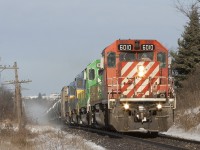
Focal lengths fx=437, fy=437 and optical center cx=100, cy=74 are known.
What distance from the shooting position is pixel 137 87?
1684 centimetres

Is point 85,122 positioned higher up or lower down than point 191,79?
lower down

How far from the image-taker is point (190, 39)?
3700 cm

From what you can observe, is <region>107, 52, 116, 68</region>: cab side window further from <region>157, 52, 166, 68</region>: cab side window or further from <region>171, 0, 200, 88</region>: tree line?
<region>171, 0, 200, 88</region>: tree line

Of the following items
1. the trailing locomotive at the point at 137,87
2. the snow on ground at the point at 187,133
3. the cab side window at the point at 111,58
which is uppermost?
the cab side window at the point at 111,58

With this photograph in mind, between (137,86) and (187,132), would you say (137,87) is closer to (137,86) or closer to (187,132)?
(137,86)

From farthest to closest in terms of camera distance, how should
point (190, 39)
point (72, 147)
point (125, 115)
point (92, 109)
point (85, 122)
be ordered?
point (190, 39)
point (85, 122)
point (92, 109)
point (125, 115)
point (72, 147)

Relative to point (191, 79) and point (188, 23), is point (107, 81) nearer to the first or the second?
point (191, 79)

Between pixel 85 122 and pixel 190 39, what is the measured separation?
15.4m

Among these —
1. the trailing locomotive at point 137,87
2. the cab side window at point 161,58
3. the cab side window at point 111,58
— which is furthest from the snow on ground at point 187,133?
the cab side window at point 111,58

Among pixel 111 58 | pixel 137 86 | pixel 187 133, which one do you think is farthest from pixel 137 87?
pixel 187 133

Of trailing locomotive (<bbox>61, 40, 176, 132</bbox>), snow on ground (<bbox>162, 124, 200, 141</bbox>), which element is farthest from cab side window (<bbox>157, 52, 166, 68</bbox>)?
snow on ground (<bbox>162, 124, 200, 141</bbox>)

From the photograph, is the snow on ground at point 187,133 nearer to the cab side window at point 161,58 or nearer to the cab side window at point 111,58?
the cab side window at point 161,58

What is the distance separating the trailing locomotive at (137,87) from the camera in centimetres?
1620

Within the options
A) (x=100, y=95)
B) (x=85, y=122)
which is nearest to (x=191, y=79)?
(x=85, y=122)
